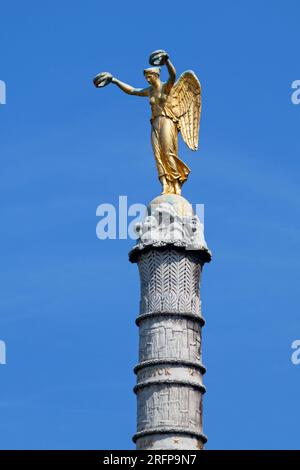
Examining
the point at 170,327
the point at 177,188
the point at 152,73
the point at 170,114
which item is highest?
the point at 152,73

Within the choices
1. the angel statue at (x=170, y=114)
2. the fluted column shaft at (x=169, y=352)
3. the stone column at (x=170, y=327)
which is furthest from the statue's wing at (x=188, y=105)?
the fluted column shaft at (x=169, y=352)

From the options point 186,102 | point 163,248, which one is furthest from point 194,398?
point 186,102

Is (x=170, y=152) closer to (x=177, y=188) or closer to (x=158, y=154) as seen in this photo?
(x=158, y=154)

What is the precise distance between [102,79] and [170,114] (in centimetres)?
191

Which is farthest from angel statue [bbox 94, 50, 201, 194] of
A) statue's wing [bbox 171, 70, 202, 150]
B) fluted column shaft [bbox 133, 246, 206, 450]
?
fluted column shaft [bbox 133, 246, 206, 450]

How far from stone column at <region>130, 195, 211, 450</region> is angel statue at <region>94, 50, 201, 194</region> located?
0.85m

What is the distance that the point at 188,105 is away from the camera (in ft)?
148

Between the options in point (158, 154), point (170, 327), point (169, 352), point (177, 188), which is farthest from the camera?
point (158, 154)

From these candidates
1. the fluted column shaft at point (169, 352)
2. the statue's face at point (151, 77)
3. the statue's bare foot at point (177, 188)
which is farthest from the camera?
the statue's face at point (151, 77)

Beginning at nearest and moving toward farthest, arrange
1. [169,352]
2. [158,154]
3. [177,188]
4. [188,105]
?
[169,352]
[177,188]
[158,154]
[188,105]

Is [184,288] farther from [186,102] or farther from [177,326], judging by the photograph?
[186,102]

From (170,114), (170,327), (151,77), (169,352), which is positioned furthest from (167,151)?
(169,352)

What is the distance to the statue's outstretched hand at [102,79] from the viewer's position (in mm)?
45188

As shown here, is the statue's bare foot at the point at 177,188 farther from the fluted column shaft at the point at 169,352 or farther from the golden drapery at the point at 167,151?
the fluted column shaft at the point at 169,352
